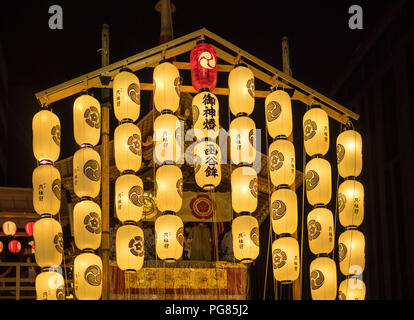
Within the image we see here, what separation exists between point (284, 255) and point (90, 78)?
387 cm

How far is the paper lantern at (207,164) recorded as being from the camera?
9352 millimetres

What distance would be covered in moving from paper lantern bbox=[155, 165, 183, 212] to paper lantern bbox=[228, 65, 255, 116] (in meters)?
1.34

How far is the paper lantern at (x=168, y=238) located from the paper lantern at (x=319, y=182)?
6.83 feet

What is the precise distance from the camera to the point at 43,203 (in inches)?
362

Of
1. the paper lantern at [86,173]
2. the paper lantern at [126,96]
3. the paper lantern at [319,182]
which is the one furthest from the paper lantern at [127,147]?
the paper lantern at [319,182]

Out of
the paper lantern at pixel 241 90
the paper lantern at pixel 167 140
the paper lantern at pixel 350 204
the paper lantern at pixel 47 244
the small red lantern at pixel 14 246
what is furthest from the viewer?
the small red lantern at pixel 14 246

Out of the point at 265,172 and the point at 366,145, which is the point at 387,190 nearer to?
the point at 366,145

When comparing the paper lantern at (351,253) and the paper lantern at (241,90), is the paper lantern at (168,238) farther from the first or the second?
the paper lantern at (351,253)

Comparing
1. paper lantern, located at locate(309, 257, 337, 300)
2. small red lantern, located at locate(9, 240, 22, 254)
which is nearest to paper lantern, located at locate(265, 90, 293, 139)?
paper lantern, located at locate(309, 257, 337, 300)

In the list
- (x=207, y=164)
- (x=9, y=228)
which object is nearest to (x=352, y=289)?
(x=207, y=164)

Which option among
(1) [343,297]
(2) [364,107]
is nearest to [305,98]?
(1) [343,297]

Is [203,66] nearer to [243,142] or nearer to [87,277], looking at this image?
[243,142]

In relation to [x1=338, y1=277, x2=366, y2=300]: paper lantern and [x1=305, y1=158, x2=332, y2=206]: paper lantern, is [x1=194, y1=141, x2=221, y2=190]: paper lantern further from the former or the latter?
[x1=338, y1=277, x2=366, y2=300]: paper lantern

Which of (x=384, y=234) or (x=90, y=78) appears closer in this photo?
(x=90, y=78)
